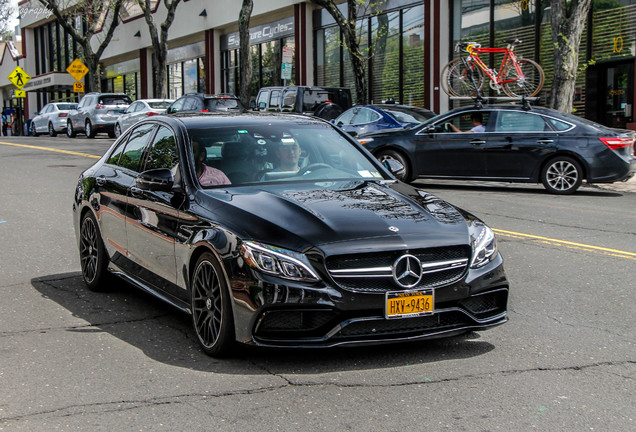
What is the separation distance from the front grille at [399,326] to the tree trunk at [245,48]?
990 inches

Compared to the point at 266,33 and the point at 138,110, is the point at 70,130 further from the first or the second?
the point at 266,33

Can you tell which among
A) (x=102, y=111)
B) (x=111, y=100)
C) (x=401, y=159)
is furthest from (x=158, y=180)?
(x=111, y=100)

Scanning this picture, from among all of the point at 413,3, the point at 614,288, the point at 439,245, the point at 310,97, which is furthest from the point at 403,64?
the point at 439,245

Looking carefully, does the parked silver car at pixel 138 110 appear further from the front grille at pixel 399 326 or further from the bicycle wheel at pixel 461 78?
the front grille at pixel 399 326

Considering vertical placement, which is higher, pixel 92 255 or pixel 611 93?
pixel 611 93

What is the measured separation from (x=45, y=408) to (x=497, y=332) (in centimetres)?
307

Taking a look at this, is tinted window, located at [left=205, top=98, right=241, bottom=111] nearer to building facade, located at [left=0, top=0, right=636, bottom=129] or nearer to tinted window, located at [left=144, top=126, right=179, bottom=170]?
building facade, located at [left=0, top=0, right=636, bottom=129]

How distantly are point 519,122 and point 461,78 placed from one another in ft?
26.2

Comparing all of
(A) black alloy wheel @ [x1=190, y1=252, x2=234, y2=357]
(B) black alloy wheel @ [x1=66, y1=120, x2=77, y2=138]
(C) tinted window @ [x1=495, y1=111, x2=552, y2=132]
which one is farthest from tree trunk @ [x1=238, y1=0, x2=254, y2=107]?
(A) black alloy wheel @ [x1=190, y1=252, x2=234, y2=357]

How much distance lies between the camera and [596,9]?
22500mm

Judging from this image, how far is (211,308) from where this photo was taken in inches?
210

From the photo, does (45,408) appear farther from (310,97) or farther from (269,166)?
(310,97)

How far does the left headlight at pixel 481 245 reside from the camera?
5.29 meters

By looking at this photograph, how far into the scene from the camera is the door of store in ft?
72.0
